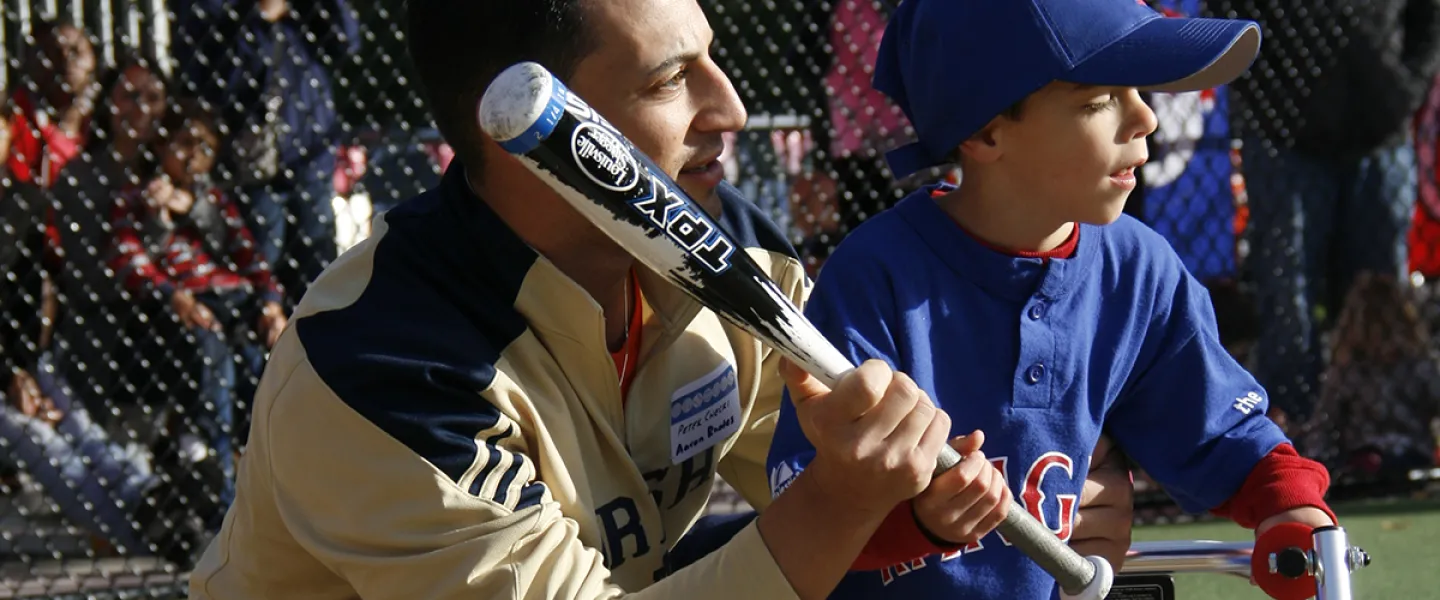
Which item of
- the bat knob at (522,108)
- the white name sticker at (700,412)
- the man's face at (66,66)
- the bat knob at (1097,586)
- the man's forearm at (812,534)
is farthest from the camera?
the man's face at (66,66)

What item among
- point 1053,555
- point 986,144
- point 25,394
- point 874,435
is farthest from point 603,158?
point 25,394

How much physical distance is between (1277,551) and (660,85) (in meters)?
0.90

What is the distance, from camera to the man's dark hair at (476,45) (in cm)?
196

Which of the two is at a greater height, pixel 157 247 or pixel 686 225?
pixel 686 225

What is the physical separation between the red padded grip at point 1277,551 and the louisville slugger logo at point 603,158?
3.06 ft

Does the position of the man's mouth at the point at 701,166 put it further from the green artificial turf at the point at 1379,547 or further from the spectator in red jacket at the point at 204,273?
the spectator in red jacket at the point at 204,273

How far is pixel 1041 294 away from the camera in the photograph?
6.83 feet

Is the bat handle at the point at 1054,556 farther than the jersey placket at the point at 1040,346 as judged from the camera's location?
No

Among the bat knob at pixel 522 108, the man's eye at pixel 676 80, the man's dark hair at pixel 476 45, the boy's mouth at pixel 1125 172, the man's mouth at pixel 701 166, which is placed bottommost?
the boy's mouth at pixel 1125 172

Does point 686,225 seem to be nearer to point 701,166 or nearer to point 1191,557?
point 701,166

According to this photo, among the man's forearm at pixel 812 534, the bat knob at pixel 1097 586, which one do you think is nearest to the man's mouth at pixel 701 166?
the man's forearm at pixel 812 534

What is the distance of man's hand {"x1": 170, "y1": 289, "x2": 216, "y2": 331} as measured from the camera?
4.27 m

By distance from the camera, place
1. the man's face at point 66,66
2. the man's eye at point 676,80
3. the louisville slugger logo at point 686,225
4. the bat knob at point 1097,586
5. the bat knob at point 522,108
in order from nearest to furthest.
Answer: the bat knob at point 522,108 < the louisville slugger logo at point 686,225 < the bat knob at point 1097,586 < the man's eye at point 676,80 < the man's face at point 66,66

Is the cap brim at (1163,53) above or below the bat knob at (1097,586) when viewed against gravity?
above
